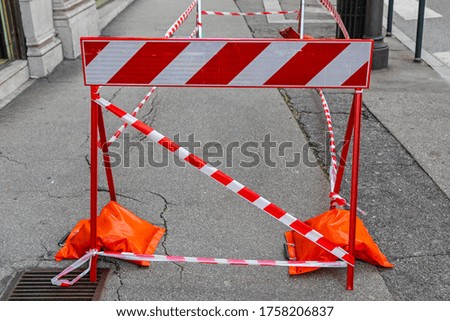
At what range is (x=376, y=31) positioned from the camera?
938cm

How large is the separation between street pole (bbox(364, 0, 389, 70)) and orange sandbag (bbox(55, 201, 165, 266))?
19.5 ft

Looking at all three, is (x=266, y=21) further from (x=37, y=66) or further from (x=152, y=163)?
(x=152, y=163)

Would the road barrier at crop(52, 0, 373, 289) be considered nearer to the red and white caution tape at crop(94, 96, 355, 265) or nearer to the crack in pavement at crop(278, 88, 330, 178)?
the red and white caution tape at crop(94, 96, 355, 265)

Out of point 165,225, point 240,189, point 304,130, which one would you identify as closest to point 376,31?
point 304,130

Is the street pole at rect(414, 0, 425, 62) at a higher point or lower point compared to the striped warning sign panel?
lower

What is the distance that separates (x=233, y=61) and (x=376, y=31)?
6.20 m

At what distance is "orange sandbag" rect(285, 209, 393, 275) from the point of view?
4.14 meters

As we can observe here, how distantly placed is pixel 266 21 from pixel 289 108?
587 centimetres

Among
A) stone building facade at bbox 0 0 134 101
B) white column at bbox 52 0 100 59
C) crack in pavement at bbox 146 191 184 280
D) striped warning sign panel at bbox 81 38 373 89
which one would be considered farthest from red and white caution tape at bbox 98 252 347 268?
white column at bbox 52 0 100 59

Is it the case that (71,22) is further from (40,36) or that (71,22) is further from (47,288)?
(47,288)

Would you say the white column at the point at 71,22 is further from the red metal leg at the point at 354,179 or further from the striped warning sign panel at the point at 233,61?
the red metal leg at the point at 354,179

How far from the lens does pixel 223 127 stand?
22.9 ft

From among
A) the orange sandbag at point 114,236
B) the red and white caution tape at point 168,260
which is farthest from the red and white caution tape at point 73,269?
the orange sandbag at point 114,236

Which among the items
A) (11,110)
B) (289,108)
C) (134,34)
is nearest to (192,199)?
(289,108)
